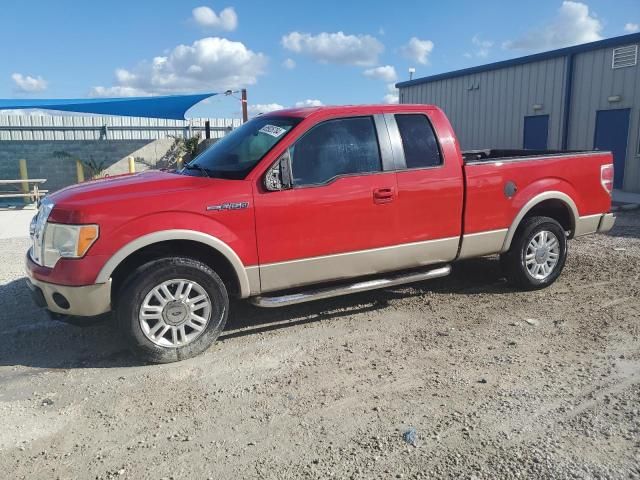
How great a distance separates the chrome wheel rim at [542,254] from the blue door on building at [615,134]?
9.75 metres

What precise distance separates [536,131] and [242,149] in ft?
44.7

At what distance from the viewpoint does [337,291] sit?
4.61m

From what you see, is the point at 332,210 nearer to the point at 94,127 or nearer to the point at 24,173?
the point at 24,173

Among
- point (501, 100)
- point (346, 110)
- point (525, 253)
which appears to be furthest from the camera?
point (501, 100)

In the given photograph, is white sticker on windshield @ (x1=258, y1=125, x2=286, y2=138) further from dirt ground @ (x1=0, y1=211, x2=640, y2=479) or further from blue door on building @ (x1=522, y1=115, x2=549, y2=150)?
blue door on building @ (x1=522, y1=115, x2=549, y2=150)

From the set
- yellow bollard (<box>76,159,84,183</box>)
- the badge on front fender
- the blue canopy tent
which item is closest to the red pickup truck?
the badge on front fender

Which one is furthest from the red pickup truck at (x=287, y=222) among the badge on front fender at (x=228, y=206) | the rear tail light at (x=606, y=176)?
the rear tail light at (x=606, y=176)

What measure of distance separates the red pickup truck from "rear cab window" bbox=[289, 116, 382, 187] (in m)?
0.01

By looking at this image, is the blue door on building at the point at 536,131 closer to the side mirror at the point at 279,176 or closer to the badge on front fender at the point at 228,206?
the side mirror at the point at 279,176

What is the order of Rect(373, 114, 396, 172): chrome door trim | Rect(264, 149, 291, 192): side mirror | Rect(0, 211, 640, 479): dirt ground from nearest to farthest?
1. Rect(0, 211, 640, 479): dirt ground
2. Rect(264, 149, 291, 192): side mirror
3. Rect(373, 114, 396, 172): chrome door trim

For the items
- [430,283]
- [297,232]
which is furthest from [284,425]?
[430,283]

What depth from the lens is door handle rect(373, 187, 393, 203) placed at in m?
4.66

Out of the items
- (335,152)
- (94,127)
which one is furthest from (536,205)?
(94,127)

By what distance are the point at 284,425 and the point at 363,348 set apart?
128cm
